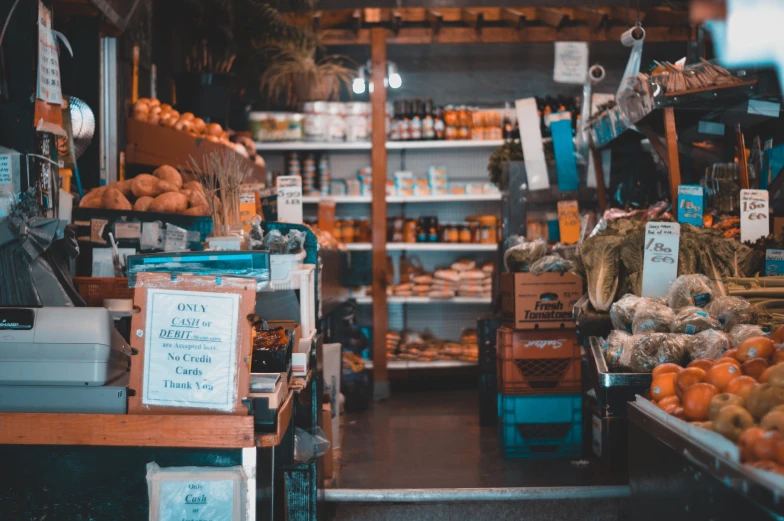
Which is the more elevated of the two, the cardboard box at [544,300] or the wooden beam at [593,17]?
the wooden beam at [593,17]

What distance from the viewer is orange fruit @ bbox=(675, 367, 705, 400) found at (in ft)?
7.19

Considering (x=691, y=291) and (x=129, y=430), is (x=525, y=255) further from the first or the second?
(x=129, y=430)

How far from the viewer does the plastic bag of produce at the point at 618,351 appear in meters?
2.94

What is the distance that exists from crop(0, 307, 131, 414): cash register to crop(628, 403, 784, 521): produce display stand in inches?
59.3

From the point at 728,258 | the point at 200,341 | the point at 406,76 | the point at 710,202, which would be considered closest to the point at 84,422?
the point at 200,341

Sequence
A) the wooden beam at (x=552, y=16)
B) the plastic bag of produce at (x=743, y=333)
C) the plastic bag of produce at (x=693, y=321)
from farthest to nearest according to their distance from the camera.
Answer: the wooden beam at (x=552, y=16), the plastic bag of produce at (x=693, y=321), the plastic bag of produce at (x=743, y=333)

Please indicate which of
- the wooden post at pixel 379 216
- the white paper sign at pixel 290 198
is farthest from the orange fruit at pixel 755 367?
the wooden post at pixel 379 216

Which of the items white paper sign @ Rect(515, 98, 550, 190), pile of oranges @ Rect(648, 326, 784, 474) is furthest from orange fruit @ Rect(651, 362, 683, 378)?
white paper sign @ Rect(515, 98, 550, 190)

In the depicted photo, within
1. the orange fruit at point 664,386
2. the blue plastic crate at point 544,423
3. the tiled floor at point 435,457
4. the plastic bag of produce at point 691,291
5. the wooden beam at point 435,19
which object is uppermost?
the wooden beam at point 435,19

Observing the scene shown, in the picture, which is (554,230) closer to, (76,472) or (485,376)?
(485,376)

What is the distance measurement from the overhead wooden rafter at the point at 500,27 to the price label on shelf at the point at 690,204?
128 inches

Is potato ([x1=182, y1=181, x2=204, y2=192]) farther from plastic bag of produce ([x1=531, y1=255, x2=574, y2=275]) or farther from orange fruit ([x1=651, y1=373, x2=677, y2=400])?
orange fruit ([x1=651, y1=373, x2=677, y2=400])

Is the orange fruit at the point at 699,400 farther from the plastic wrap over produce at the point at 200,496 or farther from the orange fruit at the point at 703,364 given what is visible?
the plastic wrap over produce at the point at 200,496

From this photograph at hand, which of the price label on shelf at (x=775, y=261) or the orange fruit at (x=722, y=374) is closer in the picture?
the orange fruit at (x=722, y=374)
